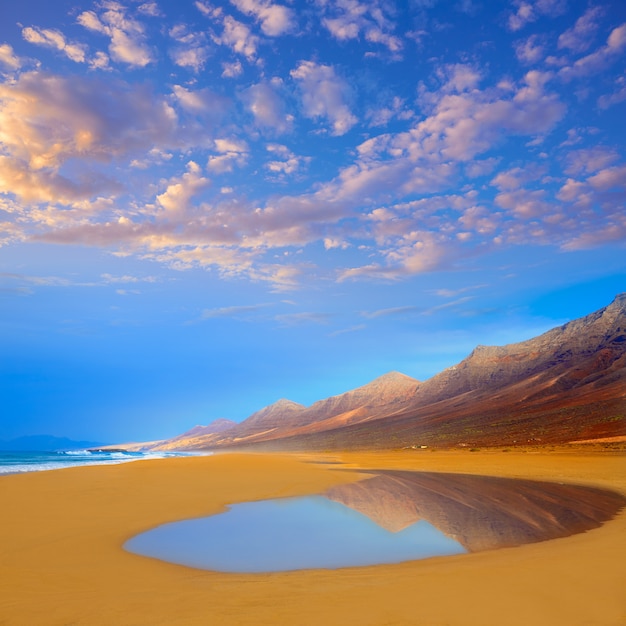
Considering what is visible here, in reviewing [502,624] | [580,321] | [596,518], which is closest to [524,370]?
[580,321]

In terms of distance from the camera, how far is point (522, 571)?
8625 mm

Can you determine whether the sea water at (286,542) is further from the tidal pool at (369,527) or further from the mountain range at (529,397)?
the mountain range at (529,397)

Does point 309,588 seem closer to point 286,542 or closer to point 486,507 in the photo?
point 286,542

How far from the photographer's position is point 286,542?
1202 centimetres

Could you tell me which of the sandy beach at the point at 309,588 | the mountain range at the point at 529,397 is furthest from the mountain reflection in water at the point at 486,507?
the mountain range at the point at 529,397

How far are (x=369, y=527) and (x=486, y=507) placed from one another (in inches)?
237

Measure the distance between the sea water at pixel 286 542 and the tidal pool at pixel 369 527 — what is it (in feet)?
0.08

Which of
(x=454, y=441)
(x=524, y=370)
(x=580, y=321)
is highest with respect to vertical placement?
(x=580, y=321)

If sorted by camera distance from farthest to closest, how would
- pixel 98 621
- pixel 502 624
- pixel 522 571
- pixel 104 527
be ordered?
pixel 104 527
pixel 522 571
pixel 98 621
pixel 502 624

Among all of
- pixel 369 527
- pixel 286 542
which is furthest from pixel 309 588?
pixel 369 527

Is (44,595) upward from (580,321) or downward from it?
downward

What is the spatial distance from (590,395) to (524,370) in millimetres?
63231

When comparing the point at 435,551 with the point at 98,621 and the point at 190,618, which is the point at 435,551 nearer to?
the point at 190,618

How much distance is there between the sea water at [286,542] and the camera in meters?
10.1
